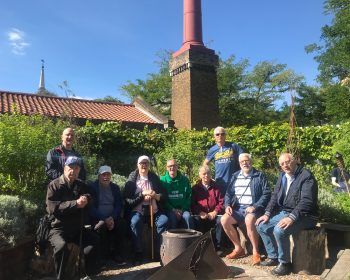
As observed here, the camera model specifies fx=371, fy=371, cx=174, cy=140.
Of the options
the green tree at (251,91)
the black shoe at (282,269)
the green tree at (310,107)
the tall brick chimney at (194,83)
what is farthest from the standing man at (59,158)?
the green tree at (310,107)

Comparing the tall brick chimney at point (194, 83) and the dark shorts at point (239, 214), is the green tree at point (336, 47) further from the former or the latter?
the dark shorts at point (239, 214)

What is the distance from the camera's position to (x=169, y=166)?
20.6 feet

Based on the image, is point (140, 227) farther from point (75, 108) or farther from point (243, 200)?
point (75, 108)

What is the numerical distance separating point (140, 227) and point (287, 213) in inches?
86.3

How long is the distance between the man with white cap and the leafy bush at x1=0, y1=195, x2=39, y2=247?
1.42 m

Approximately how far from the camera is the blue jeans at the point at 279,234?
16.6ft

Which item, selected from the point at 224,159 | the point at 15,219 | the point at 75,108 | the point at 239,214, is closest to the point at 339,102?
the point at 75,108

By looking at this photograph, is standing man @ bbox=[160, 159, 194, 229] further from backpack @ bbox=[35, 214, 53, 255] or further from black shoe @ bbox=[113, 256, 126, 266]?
backpack @ bbox=[35, 214, 53, 255]

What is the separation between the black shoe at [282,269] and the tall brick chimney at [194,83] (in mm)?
11102

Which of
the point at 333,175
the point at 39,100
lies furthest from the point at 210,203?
the point at 39,100

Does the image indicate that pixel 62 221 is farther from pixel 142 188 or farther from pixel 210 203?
pixel 210 203

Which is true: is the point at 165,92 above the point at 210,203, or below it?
above

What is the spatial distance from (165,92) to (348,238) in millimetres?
24783

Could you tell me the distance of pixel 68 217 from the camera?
15.7 feet
